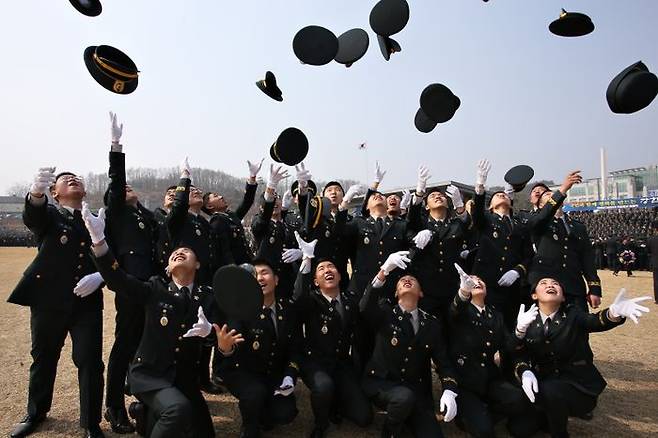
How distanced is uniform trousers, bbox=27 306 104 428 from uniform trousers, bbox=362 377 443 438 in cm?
272

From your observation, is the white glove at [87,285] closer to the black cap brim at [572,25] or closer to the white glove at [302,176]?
the white glove at [302,176]

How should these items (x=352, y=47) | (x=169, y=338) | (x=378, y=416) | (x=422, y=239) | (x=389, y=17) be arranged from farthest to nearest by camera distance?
(x=352, y=47) < (x=389, y=17) < (x=422, y=239) < (x=378, y=416) < (x=169, y=338)

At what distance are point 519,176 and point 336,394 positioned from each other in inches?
179

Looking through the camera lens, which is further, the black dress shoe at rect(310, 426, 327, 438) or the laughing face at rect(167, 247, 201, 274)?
the black dress shoe at rect(310, 426, 327, 438)

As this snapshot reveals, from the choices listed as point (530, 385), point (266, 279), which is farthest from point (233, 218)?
point (530, 385)

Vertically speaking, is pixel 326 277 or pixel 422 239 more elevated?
pixel 422 239

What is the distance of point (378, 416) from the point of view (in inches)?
211

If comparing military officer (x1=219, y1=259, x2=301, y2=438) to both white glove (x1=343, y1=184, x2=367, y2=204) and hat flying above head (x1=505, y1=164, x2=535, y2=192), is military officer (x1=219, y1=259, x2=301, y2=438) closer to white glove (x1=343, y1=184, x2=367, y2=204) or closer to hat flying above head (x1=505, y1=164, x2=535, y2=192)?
white glove (x1=343, y1=184, x2=367, y2=204)

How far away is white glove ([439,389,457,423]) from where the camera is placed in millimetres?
4445

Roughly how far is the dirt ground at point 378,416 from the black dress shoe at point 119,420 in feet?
0.27

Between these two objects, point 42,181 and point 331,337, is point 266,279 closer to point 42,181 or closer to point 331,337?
point 331,337

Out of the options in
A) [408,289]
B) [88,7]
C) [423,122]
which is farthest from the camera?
[423,122]

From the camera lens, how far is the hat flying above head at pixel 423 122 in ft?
22.6

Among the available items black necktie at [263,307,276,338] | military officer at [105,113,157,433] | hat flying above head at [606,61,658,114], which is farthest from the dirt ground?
hat flying above head at [606,61,658,114]
